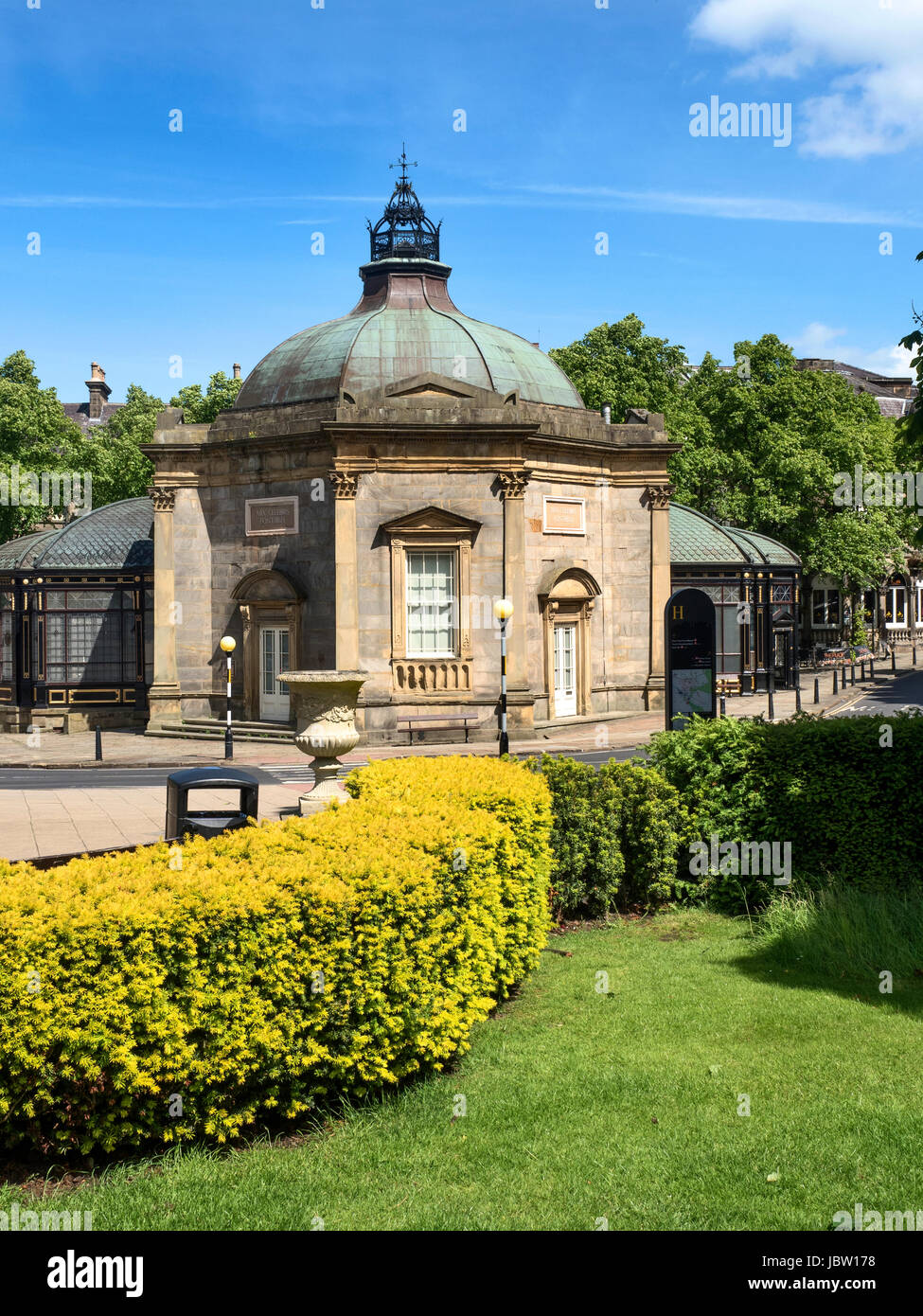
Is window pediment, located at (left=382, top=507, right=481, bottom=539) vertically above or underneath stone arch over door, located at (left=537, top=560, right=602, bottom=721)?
above

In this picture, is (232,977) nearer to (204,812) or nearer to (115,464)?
(204,812)

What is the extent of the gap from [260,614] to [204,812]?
17.6 metres

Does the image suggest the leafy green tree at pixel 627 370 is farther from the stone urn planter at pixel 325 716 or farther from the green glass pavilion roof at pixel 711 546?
the stone urn planter at pixel 325 716

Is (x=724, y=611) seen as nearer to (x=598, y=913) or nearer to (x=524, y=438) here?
(x=524, y=438)

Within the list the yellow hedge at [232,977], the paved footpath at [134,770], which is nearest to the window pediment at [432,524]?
the paved footpath at [134,770]

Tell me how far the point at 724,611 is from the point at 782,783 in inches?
1088

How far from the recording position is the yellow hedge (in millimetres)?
6391

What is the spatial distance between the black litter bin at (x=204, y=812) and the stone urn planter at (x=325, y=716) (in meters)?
2.89

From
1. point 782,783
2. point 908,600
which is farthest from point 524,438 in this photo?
point 908,600

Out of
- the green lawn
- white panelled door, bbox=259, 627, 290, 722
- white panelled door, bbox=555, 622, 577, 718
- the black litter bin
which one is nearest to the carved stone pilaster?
white panelled door, bbox=555, 622, 577, 718

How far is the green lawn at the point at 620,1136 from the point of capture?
575 cm

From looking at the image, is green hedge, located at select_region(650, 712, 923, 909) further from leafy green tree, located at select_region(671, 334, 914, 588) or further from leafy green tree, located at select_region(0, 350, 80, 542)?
leafy green tree, located at select_region(671, 334, 914, 588)

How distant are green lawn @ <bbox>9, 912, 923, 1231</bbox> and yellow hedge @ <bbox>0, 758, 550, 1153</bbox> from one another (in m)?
0.34

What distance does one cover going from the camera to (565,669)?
104 feet
